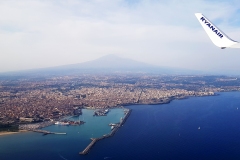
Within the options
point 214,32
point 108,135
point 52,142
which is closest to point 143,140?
point 108,135

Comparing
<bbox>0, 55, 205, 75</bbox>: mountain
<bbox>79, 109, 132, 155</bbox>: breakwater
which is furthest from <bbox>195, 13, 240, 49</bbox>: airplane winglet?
<bbox>0, 55, 205, 75</bbox>: mountain

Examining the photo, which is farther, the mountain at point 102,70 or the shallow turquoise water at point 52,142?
the mountain at point 102,70

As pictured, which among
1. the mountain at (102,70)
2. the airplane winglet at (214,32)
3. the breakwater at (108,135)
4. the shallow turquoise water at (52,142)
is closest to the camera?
the airplane winglet at (214,32)

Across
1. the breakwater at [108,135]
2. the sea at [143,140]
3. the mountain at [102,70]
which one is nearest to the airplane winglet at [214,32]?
the sea at [143,140]

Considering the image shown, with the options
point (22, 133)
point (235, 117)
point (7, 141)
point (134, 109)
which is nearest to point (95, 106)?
point (134, 109)

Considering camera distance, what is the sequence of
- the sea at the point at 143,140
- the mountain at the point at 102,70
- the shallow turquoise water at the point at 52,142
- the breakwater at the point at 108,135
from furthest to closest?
the mountain at the point at 102,70 < the breakwater at the point at 108,135 < the shallow turquoise water at the point at 52,142 < the sea at the point at 143,140

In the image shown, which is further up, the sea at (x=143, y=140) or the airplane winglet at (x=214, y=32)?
the airplane winglet at (x=214, y=32)

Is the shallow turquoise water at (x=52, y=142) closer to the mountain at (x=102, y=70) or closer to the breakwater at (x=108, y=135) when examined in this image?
the breakwater at (x=108, y=135)

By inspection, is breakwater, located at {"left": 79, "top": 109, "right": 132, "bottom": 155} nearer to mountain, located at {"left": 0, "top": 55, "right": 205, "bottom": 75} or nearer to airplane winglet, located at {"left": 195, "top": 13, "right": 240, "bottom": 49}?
airplane winglet, located at {"left": 195, "top": 13, "right": 240, "bottom": 49}

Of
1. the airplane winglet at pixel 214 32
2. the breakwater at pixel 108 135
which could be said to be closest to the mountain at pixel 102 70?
the breakwater at pixel 108 135
